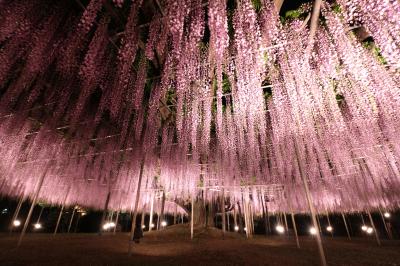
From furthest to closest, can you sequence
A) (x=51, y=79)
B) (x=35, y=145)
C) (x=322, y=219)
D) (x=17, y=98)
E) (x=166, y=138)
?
(x=322, y=219)
(x=35, y=145)
(x=166, y=138)
(x=17, y=98)
(x=51, y=79)

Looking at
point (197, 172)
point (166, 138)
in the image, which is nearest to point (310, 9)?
point (166, 138)

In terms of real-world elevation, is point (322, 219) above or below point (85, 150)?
below

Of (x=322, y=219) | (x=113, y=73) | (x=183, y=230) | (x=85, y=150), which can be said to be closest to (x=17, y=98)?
(x=113, y=73)

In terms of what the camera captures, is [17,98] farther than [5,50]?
Yes

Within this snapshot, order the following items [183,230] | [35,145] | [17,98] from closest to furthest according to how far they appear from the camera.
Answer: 1. [17,98]
2. [35,145]
3. [183,230]

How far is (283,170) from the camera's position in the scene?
11.1 metres

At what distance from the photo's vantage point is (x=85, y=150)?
10016 mm

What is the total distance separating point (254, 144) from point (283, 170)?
3.77 m

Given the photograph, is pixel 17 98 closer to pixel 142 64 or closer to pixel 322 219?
pixel 142 64

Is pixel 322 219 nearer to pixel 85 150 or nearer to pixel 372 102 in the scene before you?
pixel 372 102

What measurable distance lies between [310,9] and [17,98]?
25.6ft

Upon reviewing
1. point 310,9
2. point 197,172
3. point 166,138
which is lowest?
point 197,172

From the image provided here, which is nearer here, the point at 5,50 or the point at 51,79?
the point at 5,50

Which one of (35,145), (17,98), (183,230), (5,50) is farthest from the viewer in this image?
(183,230)
